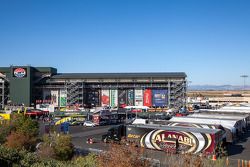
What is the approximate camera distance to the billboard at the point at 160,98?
82125mm

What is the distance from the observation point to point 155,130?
98.4ft

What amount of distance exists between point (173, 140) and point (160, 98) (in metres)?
54.1

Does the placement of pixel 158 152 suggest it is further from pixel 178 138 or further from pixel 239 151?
pixel 239 151

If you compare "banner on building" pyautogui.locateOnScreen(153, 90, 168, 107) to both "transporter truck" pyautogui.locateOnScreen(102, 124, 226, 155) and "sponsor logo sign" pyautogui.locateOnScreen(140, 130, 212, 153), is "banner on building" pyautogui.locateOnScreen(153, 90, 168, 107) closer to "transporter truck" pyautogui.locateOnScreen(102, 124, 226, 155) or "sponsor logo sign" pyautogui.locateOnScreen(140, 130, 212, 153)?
"transporter truck" pyautogui.locateOnScreen(102, 124, 226, 155)

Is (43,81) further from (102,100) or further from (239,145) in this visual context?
(239,145)

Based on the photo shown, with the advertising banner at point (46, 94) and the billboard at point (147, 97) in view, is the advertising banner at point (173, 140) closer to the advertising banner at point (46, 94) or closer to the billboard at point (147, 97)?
the billboard at point (147, 97)

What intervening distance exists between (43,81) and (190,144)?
6585 centimetres

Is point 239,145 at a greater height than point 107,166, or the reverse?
point 107,166

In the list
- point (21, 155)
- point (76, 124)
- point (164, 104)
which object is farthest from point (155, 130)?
point (164, 104)

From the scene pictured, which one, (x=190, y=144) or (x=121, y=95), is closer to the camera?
(x=190, y=144)

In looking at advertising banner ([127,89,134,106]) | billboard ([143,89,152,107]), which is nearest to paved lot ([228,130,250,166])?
billboard ([143,89,152,107])

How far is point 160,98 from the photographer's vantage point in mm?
82438

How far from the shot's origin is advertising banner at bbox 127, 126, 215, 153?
1061 inches

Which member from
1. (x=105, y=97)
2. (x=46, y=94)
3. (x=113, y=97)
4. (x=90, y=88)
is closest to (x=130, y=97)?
(x=113, y=97)
